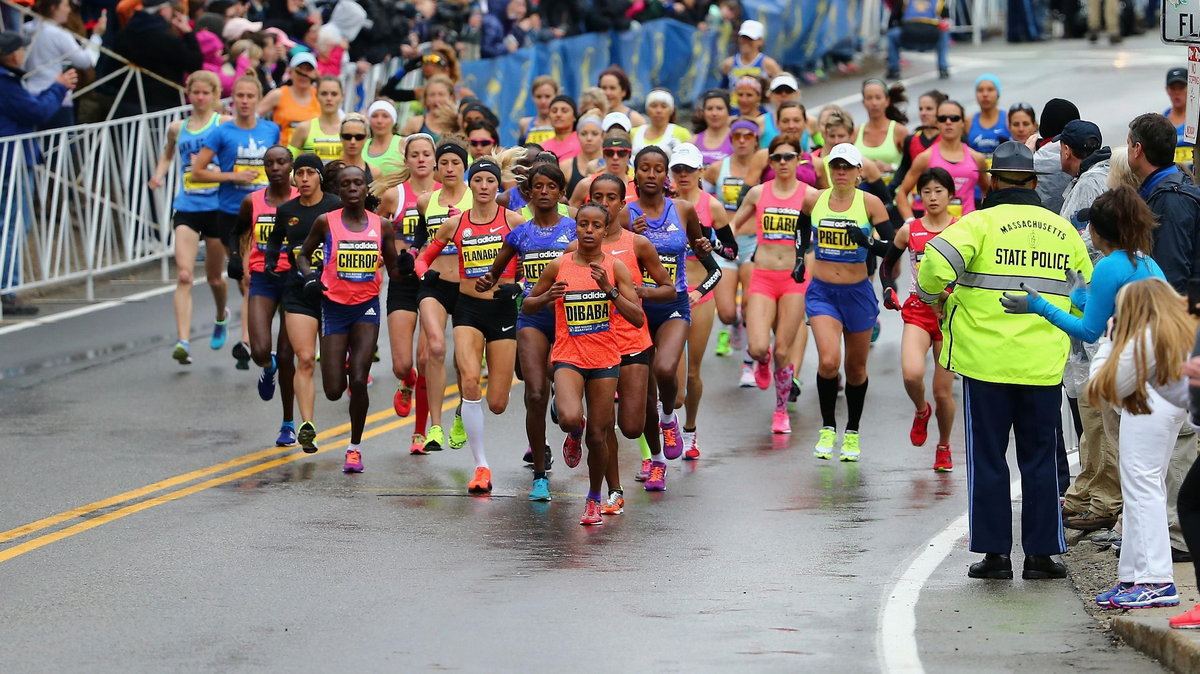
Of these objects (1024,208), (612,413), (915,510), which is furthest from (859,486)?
(1024,208)

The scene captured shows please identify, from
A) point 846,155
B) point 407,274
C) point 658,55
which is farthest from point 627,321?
point 658,55

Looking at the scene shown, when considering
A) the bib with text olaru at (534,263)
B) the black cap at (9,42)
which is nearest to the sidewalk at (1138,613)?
the bib with text olaru at (534,263)

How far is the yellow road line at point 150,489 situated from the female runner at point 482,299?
1683 millimetres

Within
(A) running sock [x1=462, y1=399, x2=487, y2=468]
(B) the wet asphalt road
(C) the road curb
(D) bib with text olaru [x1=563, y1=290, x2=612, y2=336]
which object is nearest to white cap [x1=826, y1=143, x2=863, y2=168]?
(B) the wet asphalt road

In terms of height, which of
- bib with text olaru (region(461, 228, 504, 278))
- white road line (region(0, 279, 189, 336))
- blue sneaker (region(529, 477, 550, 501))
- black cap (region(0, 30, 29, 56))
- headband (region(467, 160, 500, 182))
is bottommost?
blue sneaker (region(529, 477, 550, 501))

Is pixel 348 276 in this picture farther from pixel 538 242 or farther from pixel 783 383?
pixel 783 383

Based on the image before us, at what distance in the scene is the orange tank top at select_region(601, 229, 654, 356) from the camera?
1184 cm

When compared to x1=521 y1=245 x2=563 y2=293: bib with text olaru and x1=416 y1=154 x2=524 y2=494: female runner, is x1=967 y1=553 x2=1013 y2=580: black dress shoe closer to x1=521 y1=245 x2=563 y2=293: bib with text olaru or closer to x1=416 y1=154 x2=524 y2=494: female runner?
x1=521 y1=245 x2=563 y2=293: bib with text olaru

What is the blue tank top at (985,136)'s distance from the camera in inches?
725

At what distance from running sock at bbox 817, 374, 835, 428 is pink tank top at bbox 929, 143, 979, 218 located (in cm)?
301

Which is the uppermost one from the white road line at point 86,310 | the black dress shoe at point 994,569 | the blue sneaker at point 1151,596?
the blue sneaker at point 1151,596

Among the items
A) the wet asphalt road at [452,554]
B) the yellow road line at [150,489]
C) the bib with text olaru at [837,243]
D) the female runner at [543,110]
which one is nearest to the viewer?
the wet asphalt road at [452,554]

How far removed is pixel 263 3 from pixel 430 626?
652 inches

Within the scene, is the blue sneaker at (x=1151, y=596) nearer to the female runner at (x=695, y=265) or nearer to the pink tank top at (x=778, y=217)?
the female runner at (x=695, y=265)
